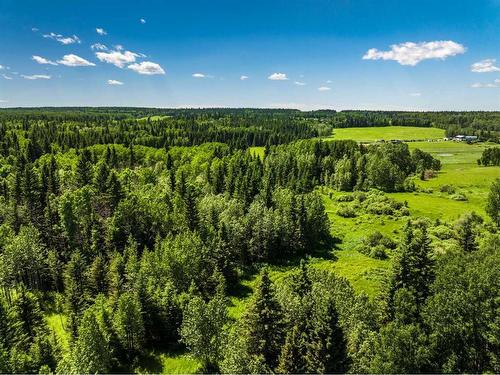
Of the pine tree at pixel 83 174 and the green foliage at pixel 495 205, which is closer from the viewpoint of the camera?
the green foliage at pixel 495 205

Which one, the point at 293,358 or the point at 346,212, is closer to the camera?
the point at 293,358

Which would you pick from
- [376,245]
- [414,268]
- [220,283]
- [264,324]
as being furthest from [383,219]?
[264,324]

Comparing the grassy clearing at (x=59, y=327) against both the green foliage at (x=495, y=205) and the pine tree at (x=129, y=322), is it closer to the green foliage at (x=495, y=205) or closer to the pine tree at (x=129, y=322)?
the pine tree at (x=129, y=322)

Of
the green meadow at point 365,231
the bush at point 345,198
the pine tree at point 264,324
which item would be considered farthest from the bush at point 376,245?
the pine tree at point 264,324

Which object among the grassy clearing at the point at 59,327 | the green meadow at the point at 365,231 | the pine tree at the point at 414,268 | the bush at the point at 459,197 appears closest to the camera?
the pine tree at the point at 414,268

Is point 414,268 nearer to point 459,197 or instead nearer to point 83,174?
point 83,174

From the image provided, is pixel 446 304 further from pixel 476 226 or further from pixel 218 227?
pixel 476 226

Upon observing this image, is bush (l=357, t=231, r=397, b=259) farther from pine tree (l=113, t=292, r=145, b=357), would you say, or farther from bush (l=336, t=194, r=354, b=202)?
pine tree (l=113, t=292, r=145, b=357)

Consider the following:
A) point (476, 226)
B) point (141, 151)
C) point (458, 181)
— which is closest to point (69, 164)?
point (141, 151)
